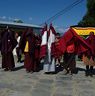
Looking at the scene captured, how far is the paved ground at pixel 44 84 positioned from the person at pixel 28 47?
1.17 feet

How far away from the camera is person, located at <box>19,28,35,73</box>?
13742 mm

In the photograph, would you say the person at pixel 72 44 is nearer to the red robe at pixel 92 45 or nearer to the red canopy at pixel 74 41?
the red canopy at pixel 74 41

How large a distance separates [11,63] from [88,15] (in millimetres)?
19053

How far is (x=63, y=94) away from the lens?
32.5 feet

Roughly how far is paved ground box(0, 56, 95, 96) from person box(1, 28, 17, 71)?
0.35m

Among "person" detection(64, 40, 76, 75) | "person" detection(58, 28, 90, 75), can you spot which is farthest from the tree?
"person" detection(58, 28, 90, 75)

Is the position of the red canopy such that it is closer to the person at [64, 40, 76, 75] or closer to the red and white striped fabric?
the person at [64, 40, 76, 75]

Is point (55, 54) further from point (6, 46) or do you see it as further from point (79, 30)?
point (79, 30)

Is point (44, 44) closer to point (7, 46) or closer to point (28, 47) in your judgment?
point (28, 47)

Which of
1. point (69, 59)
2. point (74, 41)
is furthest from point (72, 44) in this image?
point (69, 59)

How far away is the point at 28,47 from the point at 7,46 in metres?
0.86

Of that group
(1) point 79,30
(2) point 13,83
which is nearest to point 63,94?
(2) point 13,83

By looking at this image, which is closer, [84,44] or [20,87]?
[20,87]

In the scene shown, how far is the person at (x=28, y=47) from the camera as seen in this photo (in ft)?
45.1
